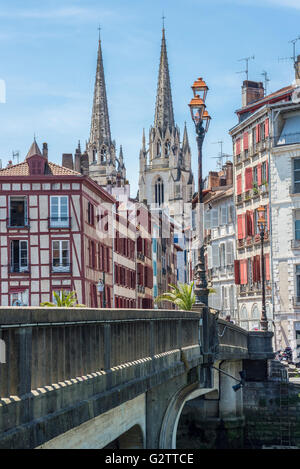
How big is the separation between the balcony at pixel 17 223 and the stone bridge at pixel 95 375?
3110 centimetres

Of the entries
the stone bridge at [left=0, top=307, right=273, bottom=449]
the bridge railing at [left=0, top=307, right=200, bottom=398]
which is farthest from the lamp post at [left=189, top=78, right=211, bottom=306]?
the bridge railing at [left=0, top=307, right=200, bottom=398]

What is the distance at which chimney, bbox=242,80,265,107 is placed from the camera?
6825 centimetres

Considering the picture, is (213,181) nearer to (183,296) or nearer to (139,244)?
(139,244)

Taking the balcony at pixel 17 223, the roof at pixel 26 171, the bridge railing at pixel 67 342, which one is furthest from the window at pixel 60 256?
the bridge railing at pixel 67 342

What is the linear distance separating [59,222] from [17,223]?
91.4 inches

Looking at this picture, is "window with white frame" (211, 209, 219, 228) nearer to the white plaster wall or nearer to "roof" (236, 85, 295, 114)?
"roof" (236, 85, 295, 114)

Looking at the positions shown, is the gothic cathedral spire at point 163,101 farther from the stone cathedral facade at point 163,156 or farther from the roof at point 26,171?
the roof at point 26,171

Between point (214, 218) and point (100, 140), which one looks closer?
point (214, 218)

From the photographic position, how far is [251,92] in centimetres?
6856

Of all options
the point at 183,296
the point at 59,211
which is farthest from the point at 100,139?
the point at 183,296

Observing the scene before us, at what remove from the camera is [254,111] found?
65188 mm

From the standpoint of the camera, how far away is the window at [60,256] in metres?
53.3

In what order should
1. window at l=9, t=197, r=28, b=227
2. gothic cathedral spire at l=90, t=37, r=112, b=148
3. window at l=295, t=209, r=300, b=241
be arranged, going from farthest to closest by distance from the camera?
gothic cathedral spire at l=90, t=37, r=112, b=148, window at l=295, t=209, r=300, b=241, window at l=9, t=197, r=28, b=227
